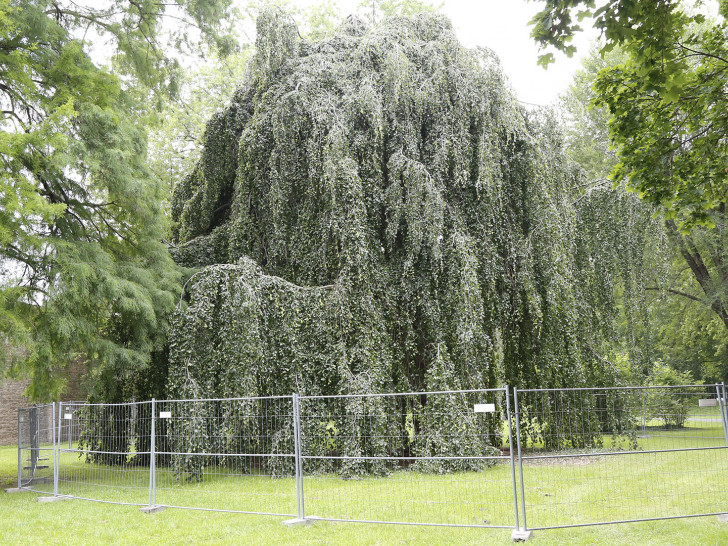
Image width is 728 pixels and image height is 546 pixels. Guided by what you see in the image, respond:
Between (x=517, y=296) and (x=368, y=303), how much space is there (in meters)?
2.57

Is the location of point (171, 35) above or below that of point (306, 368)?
above

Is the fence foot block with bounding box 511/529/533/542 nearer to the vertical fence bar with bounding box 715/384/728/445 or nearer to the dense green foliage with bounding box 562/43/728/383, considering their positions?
the vertical fence bar with bounding box 715/384/728/445

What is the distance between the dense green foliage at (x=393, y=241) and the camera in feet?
28.2

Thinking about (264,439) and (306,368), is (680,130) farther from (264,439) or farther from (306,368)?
(264,439)

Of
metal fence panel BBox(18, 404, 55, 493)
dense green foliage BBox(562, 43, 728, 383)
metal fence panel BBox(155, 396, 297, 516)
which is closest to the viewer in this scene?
metal fence panel BBox(155, 396, 297, 516)

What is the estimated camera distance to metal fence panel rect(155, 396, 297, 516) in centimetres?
777

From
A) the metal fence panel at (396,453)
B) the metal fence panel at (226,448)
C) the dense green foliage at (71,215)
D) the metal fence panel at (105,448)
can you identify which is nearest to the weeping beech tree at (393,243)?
the metal fence panel at (396,453)

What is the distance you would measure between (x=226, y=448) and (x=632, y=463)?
18.6 feet

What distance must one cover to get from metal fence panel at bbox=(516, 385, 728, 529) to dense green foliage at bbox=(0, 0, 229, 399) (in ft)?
19.7

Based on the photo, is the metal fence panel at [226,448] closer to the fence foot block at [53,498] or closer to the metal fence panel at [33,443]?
the fence foot block at [53,498]

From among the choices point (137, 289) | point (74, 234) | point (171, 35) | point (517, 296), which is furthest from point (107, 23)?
point (517, 296)

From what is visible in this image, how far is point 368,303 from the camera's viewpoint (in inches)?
342

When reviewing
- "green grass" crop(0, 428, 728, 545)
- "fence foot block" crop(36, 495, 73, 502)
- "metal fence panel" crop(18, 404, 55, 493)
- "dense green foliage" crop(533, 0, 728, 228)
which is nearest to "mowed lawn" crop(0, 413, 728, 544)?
"green grass" crop(0, 428, 728, 545)

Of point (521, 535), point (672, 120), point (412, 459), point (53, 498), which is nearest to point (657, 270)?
point (672, 120)
